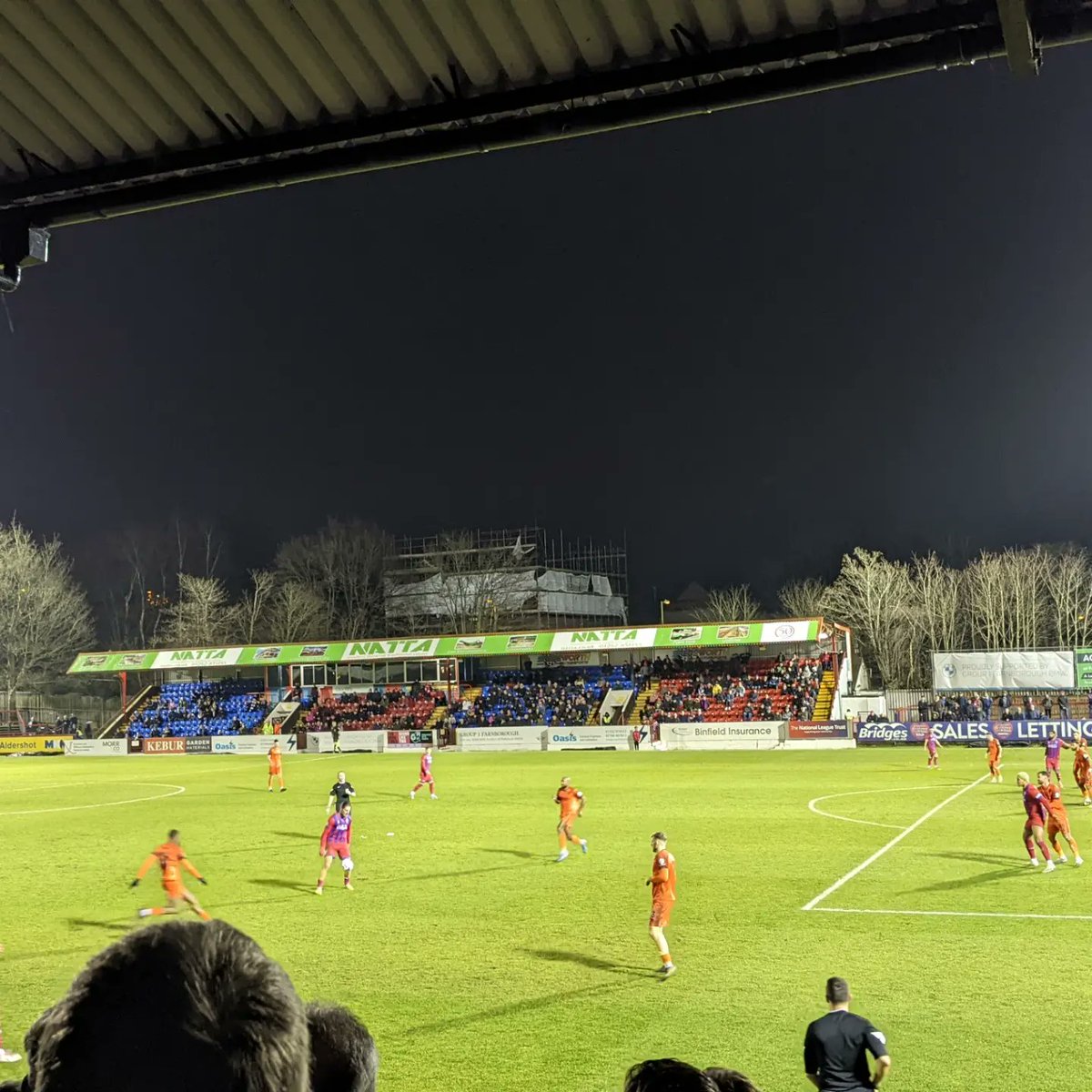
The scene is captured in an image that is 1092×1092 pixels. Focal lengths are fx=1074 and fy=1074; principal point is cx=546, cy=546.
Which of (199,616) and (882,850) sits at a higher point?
(199,616)

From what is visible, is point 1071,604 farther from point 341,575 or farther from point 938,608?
point 341,575

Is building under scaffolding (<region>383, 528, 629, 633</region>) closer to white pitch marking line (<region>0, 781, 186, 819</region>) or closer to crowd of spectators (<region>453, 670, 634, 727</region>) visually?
crowd of spectators (<region>453, 670, 634, 727</region>)

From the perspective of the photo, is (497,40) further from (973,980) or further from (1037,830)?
(1037,830)

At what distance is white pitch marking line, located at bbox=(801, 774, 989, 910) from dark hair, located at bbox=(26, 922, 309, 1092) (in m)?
17.7

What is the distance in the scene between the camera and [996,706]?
58469 mm

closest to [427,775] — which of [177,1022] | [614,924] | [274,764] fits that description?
[274,764]

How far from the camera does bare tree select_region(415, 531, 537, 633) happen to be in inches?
4097

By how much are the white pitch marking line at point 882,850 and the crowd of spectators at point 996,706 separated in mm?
23252

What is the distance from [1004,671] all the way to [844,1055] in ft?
195

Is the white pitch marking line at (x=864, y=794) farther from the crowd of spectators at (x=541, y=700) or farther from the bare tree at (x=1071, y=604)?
the bare tree at (x=1071, y=604)

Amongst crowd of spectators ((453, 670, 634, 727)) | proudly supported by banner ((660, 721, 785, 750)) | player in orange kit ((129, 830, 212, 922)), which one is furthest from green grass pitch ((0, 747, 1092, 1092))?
crowd of spectators ((453, 670, 634, 727))

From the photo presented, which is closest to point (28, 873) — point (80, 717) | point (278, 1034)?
point (278, 1034)

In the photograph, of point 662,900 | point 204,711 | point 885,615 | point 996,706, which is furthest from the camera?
point 885,615

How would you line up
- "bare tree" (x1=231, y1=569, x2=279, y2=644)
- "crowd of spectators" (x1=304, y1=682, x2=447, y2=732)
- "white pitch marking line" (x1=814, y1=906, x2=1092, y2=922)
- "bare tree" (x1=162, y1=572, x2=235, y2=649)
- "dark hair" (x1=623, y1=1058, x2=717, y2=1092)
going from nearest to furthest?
"dark hair" (x1=623, y1=1058, x2=717, y2=1092) → "white pitch marking line" (x1=814, y1=906, x2=1092, y2=922) → "crowd of spectators" (x1=304, y1=682, x2=447, y2=732) → "bare tree" (x1=162, y1=572, x2=235, y2=649) → "bare tree" (x1=231, y1=569, x2=279, y2=644)
